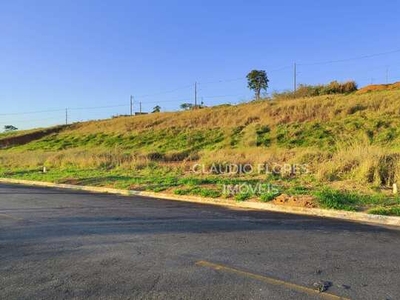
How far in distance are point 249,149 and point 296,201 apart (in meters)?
15.6

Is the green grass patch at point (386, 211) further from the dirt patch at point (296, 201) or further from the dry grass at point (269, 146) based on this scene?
the dry grass at point (269, 146)

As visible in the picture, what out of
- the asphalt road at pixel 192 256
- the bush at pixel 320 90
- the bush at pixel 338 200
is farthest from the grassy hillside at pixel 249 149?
the bush at pixel 320 90

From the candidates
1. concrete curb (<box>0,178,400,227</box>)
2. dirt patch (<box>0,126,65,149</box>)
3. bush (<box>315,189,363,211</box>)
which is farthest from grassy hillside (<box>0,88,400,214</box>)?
dirt patch (<box>0,126,65,149</box>)

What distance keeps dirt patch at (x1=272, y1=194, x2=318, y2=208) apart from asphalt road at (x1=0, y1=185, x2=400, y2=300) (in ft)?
3.54

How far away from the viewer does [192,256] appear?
6531 mm

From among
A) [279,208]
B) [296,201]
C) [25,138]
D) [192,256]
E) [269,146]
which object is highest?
[25,138]

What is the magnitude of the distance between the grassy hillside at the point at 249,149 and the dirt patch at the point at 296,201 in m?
0.20

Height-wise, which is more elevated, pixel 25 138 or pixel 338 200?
pixel 25 138

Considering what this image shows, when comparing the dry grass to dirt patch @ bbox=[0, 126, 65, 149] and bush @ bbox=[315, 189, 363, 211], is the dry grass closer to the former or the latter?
bush @ bbox=[315, 189, 363, 211]

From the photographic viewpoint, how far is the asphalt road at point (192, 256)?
5039mm

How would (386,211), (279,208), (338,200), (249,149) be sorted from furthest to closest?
(249,149) → (279,208) → (338,200) → (386,211)

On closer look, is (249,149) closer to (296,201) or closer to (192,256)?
(296,201)

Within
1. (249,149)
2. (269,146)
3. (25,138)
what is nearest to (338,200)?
(249,149)

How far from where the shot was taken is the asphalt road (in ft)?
16.5
